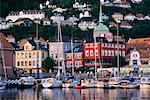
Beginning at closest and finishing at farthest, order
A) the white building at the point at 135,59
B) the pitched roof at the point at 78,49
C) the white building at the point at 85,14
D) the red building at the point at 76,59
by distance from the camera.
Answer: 1. the red building at the point at 76,59
2. the pitched roof at the point at 78,49
3. the white building at the point at 135,59
4. the white building at the point at 85,14

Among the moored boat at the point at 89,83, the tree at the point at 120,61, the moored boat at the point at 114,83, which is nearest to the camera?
the moored boat at the point at 114,83

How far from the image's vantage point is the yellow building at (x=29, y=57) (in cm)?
7194

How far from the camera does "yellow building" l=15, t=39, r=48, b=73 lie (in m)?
71.9

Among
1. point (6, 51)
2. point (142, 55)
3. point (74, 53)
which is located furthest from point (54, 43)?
point (6, 51)

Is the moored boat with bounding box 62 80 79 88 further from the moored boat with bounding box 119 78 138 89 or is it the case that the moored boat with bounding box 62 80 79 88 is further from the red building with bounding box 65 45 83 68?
the red building with bounding box 65 45 83 68

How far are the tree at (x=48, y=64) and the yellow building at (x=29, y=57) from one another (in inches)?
33.4

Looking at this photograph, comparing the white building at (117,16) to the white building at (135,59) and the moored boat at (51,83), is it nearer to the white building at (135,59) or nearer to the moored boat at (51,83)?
the white building at (135,59)

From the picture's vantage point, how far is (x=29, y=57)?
72188 millimetres

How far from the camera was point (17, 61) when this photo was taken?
239 ft

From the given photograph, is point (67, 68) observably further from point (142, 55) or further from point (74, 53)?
point (142, 55)

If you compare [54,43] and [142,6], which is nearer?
[54,43]

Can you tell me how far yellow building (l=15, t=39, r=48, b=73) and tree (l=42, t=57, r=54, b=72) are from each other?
2.78 ft

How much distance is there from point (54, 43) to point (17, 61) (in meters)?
6.31

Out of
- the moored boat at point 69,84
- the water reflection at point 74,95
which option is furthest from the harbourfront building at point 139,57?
the water reflection at point 74,95
